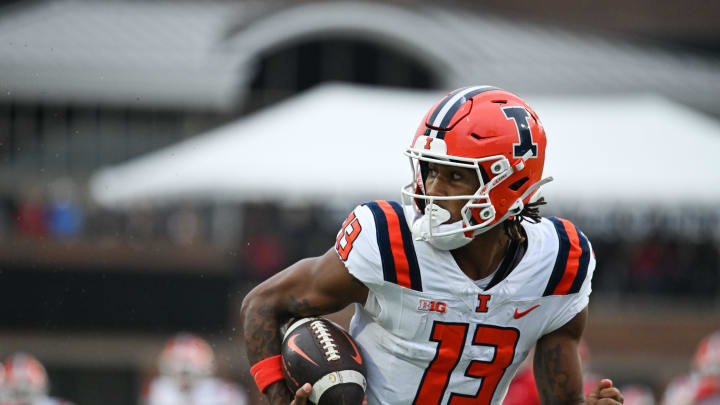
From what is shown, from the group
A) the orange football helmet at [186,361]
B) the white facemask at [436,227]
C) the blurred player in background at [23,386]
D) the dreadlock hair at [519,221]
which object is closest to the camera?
the white facemask at [436,227]

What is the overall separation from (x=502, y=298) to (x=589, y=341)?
36.1ft

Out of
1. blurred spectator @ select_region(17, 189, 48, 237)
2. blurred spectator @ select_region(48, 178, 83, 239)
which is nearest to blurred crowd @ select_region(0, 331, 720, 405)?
blurred spectator @ select_region(48, 178, 83, 239)

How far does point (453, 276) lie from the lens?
3.28 meters

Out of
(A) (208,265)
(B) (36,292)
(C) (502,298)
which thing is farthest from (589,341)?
(C) (502,298)

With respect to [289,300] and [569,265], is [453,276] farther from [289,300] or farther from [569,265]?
[289,300]

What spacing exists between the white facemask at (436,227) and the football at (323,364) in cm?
43

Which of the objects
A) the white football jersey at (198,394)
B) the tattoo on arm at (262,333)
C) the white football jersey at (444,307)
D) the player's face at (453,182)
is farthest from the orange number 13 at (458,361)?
the white football jersey at (198,394)

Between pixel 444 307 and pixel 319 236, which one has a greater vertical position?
pixel 444 307

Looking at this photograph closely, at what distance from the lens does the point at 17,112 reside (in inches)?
676

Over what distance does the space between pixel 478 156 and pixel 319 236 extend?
9.77 meters

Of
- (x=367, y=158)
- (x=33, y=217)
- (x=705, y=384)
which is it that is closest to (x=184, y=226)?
(x=33, y=217)

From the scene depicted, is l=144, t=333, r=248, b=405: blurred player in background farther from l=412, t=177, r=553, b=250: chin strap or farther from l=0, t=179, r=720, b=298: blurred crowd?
l=412, t=177, r=553, b=250: chin strap

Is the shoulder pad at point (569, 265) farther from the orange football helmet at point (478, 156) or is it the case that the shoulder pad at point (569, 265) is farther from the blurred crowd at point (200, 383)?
the blurred crowd at point (200, 383)

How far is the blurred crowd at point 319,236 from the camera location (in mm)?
12922
